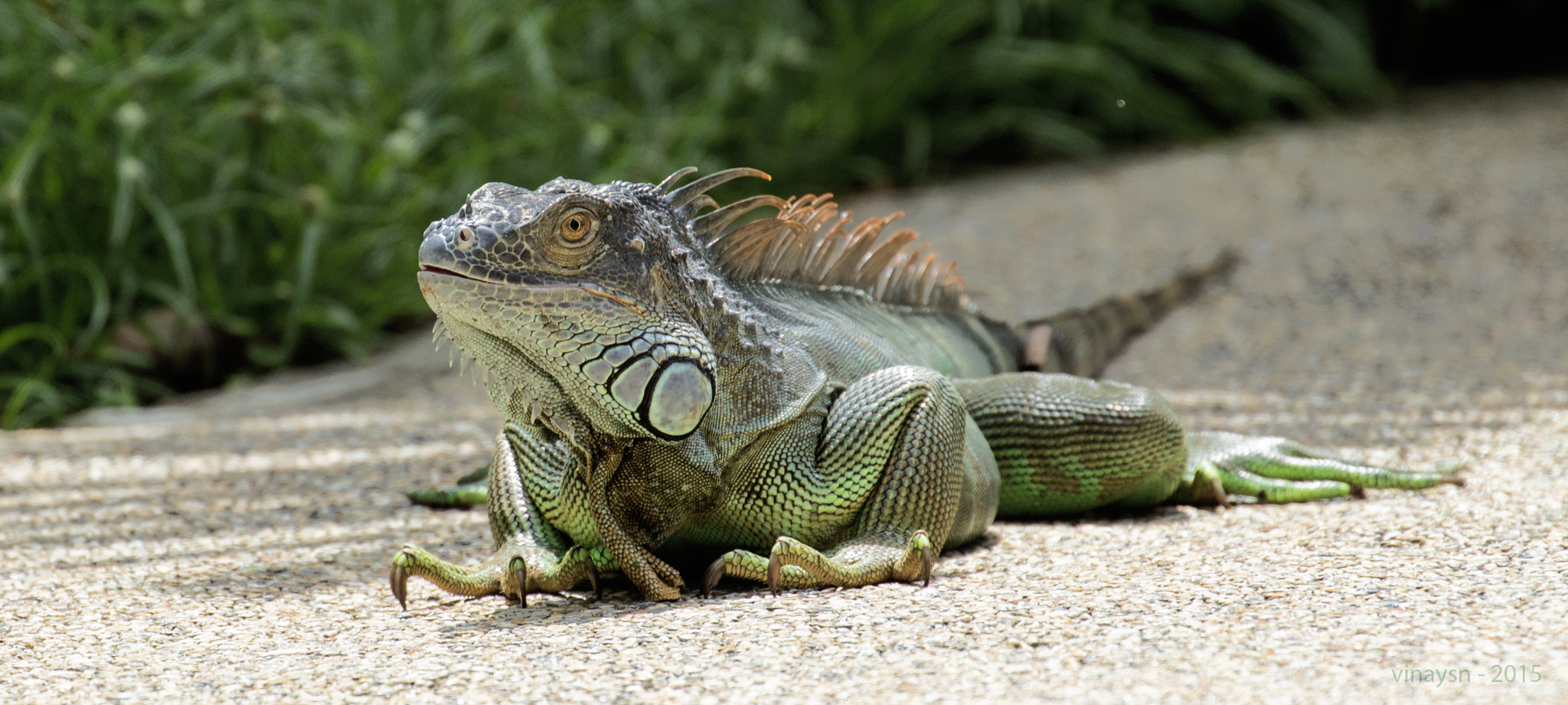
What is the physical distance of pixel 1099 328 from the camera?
203 inches

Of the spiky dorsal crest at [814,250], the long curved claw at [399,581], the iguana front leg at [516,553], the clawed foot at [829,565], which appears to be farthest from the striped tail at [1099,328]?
the long curved claw at [399,581]

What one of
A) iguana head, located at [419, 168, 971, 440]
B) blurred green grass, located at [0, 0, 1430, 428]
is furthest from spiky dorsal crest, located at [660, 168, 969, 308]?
blurred green grass, located at [0, 0, 1430, 428]

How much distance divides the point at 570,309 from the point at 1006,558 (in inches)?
49.6

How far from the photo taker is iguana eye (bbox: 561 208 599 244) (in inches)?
106

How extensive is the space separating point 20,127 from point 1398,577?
20.3 feet

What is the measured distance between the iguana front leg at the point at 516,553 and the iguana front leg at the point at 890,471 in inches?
20.2

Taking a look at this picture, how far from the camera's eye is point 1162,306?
618cm

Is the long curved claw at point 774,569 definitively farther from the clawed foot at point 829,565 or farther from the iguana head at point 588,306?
the iguana head at point 588,306

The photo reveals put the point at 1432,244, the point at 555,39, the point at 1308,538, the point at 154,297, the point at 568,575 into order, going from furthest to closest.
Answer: the point at 555,39 → the point at 1432,244 → the point at 154,297 → the point at 1308,538 → the point at 568,575

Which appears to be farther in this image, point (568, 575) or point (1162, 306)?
point (1162, 306)

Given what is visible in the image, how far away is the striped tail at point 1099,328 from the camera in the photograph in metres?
4.45

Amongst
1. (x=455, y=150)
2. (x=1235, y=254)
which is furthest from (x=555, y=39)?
(x=1235, y=254)

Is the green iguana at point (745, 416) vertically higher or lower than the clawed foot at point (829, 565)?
higher

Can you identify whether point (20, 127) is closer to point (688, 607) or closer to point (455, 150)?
point (455, 150)
